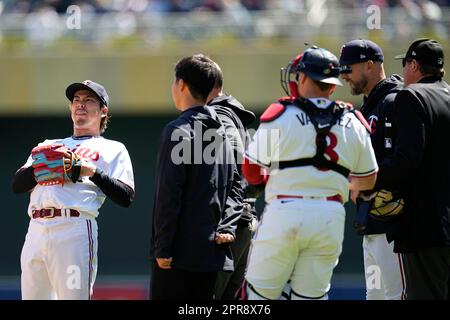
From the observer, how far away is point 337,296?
12680 mm

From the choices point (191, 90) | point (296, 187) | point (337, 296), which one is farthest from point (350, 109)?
point (337, 296)

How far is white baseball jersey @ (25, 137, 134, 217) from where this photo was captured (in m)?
5.77

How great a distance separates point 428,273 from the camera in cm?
582

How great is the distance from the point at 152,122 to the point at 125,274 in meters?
2.65

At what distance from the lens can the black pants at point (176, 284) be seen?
213 inches

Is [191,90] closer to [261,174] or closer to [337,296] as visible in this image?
[261,174]

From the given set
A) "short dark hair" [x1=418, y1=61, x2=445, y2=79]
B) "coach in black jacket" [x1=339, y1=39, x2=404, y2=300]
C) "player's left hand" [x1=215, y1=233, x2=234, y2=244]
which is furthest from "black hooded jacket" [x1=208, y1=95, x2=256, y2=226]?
"short dark hair" [x1=418, y1=61, x2=445, y2=79]

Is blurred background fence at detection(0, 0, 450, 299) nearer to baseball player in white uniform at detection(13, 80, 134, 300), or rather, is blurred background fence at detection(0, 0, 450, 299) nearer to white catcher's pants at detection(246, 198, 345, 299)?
baseball player in white uniform at detection(13, 80, 134, 300)

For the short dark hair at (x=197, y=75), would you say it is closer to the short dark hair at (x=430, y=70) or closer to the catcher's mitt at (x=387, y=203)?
the catcher's mitt at (x=387, y=203)

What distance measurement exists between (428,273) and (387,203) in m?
0.51

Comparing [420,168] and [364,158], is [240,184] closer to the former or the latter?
[364,158]

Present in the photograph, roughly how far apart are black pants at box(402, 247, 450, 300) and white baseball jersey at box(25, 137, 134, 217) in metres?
1.90

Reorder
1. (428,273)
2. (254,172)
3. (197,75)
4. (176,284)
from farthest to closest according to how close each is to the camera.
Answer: (428,273)
(197,75)
(176,284)
(254,172)

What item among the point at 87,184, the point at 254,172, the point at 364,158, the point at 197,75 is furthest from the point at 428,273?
the point at 87,184
